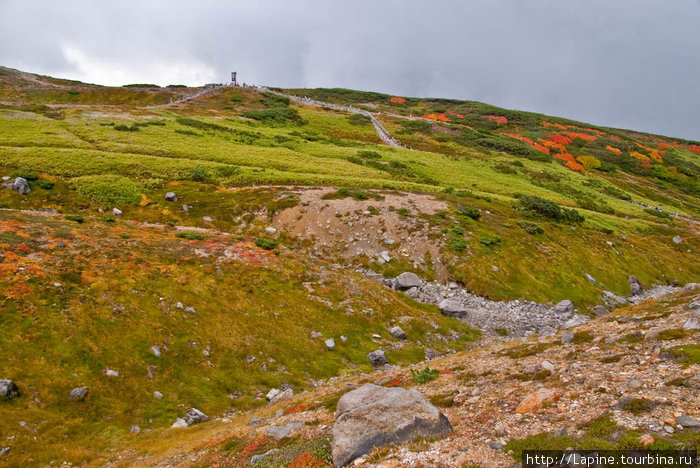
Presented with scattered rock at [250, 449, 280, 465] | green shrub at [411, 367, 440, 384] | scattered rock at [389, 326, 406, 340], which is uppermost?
green shrub at [411, 367, 440, 384]

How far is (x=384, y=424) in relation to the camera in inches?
393

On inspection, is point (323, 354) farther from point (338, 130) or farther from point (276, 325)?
point (338, 130)

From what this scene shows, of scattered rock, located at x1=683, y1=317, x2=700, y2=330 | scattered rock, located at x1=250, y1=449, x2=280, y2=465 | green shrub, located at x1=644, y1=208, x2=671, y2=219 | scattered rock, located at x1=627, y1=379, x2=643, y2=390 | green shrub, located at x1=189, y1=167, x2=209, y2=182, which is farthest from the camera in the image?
green shrub, located at x1=644, y1=208, x2=671, y2=219

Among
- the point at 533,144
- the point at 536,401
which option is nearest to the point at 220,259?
the point at 536,401

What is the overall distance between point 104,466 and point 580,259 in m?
42.7

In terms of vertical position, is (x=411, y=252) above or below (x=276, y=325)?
above

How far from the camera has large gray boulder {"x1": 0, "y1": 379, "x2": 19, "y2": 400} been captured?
14281 millimetres

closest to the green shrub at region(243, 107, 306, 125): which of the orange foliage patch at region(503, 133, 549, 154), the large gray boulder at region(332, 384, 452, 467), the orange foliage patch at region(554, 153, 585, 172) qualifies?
the orange foliage patch at region(503, 133, 549, 154)

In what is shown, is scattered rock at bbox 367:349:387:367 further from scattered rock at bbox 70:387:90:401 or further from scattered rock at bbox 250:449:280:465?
scattered rock at bbox 70:387:90:401

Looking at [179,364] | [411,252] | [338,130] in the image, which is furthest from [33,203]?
[338,130]

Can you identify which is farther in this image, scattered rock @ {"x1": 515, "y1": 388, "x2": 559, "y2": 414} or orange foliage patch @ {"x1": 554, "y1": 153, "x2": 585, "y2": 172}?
orange foliage patch @ {"x1": 554, "y1": 153, "x2": 585, "y2": 172}

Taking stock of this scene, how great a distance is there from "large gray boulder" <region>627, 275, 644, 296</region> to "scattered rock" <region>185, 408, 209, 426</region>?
40.4 meters

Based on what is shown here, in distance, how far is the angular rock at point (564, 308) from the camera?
31.0 meters

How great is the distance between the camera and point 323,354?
22.3 m
